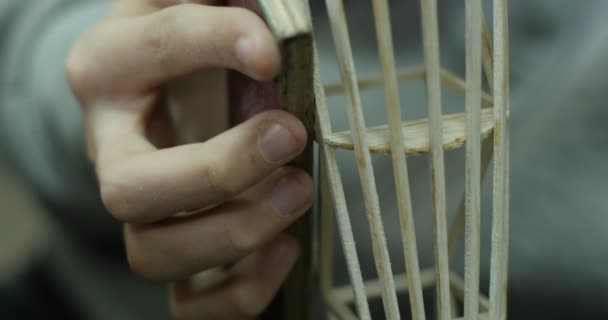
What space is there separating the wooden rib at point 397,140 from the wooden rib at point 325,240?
69mm

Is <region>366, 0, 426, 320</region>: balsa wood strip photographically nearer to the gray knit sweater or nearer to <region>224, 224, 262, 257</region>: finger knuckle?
<region>224, 224, 262, 257</region>: finger knuckle

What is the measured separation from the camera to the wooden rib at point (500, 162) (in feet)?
0.89

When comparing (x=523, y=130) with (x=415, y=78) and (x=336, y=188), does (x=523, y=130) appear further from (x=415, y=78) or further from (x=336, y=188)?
(x=336, y=188)

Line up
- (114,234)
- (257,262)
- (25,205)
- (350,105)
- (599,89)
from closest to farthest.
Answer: (350,105)
(257,262)
(599,89)
(114,234)
(25,205)

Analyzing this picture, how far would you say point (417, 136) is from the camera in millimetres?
275

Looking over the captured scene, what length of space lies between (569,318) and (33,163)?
46 cm

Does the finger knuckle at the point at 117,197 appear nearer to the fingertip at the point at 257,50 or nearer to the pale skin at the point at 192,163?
the pale skin at the point at 192,163

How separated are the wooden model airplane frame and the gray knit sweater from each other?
7.5 inches

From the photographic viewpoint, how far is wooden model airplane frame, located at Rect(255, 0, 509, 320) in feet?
0.80

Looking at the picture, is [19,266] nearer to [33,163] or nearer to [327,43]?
[33,163]

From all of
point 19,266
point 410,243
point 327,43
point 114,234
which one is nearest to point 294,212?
point 410,243

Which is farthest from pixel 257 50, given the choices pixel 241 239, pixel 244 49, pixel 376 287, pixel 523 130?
pixel 523 130

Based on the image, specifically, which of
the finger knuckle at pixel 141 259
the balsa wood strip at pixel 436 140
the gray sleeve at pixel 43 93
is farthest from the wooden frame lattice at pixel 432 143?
the gray sleeve at pixel 43 93

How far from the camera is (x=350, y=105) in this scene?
258 mm
